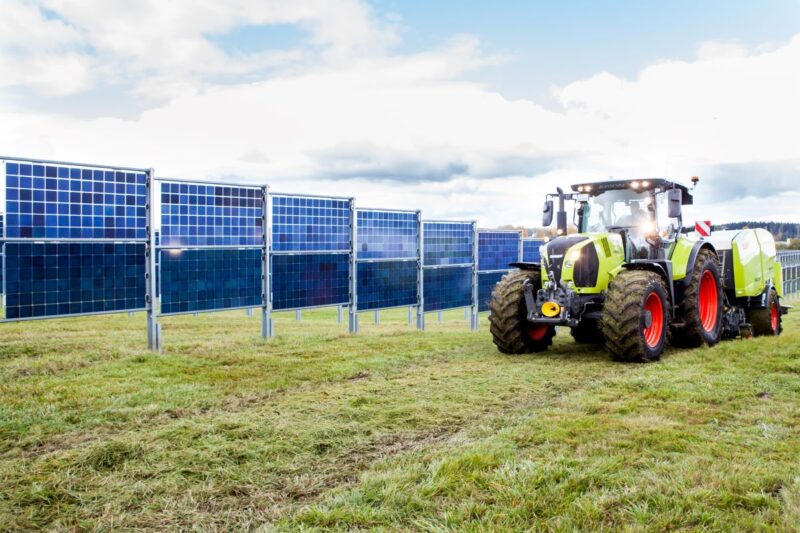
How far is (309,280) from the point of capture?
13.1 meters

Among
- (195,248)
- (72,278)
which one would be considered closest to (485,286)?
(195,248)

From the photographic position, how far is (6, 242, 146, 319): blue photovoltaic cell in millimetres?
9383

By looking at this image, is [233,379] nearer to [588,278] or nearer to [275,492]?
[275,492]

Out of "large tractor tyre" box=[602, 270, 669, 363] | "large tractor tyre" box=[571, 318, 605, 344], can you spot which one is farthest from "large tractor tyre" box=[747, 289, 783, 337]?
"large tractor tyre" box=[602, 270, 669, 363]

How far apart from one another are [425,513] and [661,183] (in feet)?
28.4

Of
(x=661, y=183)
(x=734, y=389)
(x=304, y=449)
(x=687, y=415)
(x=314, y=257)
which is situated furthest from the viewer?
(x=314, y=257)

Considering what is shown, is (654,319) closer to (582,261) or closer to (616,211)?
(582,261)

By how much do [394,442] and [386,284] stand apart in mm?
9132

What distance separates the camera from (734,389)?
7.75m

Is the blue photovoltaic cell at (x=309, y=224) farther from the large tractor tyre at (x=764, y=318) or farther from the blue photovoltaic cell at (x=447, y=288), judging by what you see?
the large tractor tyre at (x=764, y=318)

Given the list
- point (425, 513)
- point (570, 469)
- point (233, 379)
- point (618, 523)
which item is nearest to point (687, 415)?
point (570, 469)

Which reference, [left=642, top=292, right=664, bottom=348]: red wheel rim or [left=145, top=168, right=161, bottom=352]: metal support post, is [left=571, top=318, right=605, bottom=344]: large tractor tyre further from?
[left=145, top=168, right=161, bottom=352]: metal support post

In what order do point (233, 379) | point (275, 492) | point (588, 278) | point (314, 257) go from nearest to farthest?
point (275, 492), point (233, 379), point (588, 278), point (314, 257)

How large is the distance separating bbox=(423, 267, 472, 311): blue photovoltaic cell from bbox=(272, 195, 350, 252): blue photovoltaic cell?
290cm
